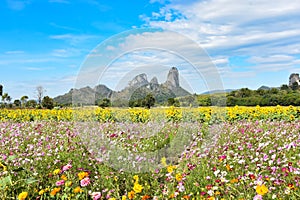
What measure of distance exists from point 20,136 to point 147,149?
11.2ft

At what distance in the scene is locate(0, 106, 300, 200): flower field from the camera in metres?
3.46

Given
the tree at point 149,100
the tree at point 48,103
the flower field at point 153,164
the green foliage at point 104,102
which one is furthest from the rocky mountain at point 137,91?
the tree at point 48,103

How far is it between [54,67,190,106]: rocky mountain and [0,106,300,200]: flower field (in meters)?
0.72

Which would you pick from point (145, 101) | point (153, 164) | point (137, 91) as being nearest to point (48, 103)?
point (145, 101)

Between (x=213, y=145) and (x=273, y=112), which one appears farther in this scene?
(x=273, y=112)

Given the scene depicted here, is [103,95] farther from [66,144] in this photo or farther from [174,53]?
[174,53]

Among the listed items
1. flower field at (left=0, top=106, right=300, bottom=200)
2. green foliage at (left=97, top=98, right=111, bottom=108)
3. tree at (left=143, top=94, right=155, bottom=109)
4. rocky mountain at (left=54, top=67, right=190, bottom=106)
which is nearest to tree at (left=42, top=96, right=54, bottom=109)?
flower field at (left=0, top=106, right=300, bottom=200)

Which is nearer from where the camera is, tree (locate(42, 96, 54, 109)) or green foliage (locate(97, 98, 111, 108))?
green foliage (locate(97, 98, 111, 108))

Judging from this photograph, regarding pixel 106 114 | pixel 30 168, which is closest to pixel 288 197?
pixel 30 168

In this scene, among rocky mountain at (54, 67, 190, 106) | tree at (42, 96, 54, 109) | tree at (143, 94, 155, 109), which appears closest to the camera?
rocky mountain at (54, 67, 190, 106)

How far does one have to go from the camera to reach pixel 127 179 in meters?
4.46

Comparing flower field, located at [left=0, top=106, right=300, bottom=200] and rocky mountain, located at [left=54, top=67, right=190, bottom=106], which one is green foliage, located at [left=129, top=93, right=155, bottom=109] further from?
flower field, located at [left=0, top=106, right=300, bottom=200]

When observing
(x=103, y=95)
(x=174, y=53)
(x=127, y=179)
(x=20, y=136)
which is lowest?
(x=127, y=179)

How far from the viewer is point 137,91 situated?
600 cm
